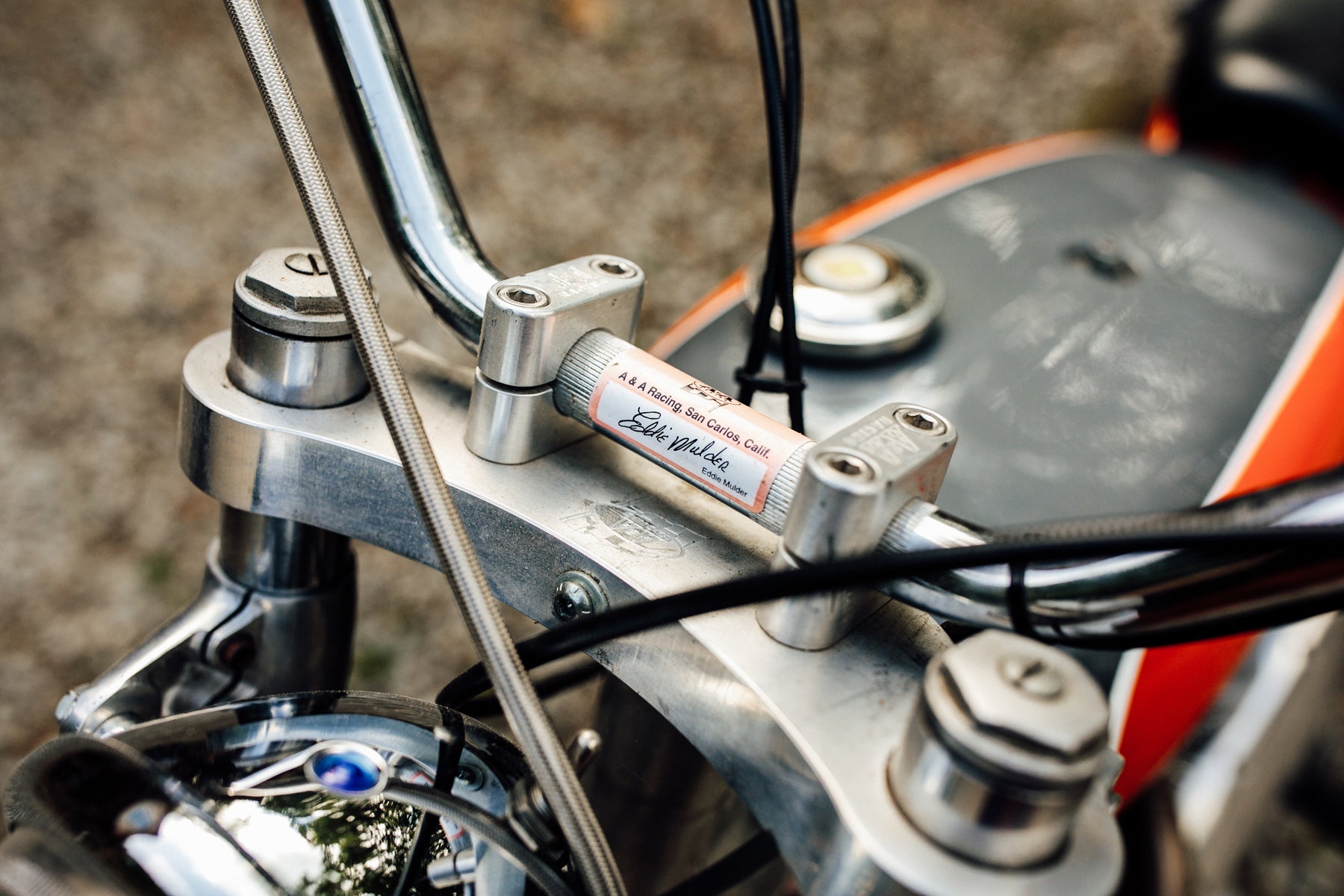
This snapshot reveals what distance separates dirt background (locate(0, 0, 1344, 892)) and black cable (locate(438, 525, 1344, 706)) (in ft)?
3.84

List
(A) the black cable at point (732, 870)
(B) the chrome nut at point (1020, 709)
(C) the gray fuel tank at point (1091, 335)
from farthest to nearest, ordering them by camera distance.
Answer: (C) the gray fuel tank at point (1091, 335), (A) the black cable at point (732, 870), (B) the chrome nut at point (1020, 709)

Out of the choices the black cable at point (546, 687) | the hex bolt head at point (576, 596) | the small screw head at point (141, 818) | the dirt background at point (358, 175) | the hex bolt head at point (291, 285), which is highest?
the hex bolt head at point (291, 285)

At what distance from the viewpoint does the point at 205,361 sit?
0.48 meters

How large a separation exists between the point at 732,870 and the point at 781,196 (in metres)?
0.29

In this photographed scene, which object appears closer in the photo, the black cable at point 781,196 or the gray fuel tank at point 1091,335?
the black cable at point 781,196

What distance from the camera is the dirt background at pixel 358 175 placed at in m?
1.51

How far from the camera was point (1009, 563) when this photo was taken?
0.34 metres

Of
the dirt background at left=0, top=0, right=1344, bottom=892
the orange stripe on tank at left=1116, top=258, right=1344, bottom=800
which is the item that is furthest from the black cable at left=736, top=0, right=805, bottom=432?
the dirt background at left=0, top=0, right=1344, bottom=892

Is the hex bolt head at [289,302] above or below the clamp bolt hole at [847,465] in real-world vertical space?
below

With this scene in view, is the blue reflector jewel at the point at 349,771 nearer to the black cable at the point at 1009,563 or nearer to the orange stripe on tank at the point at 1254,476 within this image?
the black cable at the point at 1009,563

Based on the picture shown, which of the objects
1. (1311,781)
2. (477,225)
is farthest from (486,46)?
(1311,781)

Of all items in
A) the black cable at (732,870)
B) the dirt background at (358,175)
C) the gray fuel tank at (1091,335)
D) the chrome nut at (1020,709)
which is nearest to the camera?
the chrome nut at (1020,709)

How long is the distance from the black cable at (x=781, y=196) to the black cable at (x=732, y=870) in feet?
0.68

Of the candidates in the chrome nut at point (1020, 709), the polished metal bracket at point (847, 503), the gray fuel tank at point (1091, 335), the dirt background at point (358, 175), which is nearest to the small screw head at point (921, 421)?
the polished metal bracket at point (847, 503)
